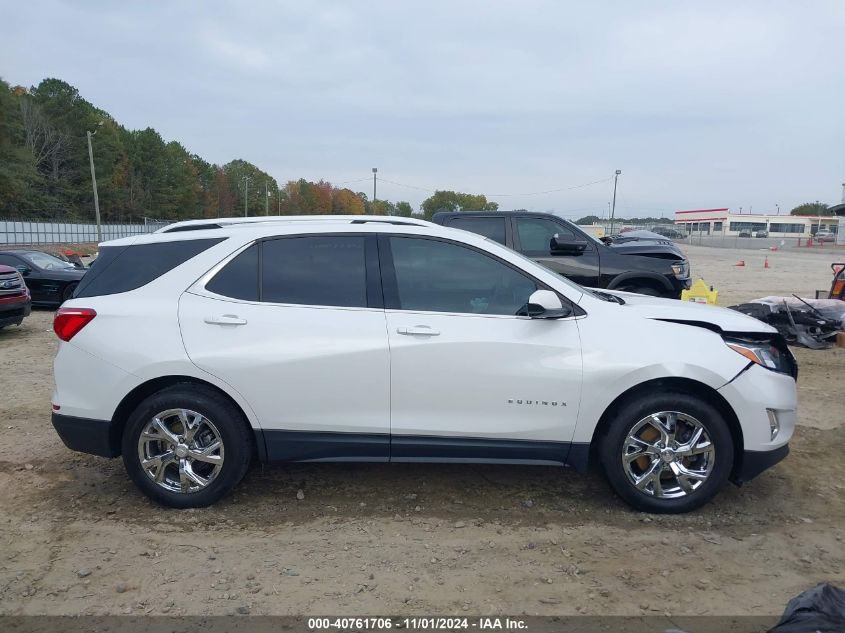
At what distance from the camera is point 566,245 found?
859 centimetres

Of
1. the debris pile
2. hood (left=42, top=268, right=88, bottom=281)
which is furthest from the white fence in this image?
the debris pile

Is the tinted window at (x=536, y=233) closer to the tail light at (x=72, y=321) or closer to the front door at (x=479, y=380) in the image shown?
the front door at (x=479, y=380)

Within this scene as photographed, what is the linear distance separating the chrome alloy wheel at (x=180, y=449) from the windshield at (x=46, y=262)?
1166 cm

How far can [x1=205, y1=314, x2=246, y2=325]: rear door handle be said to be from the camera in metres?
3.86

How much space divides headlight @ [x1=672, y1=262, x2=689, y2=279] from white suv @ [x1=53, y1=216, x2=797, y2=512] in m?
5.37

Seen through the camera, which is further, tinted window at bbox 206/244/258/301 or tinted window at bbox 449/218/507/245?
tinted window at bbox 449/218/507/245

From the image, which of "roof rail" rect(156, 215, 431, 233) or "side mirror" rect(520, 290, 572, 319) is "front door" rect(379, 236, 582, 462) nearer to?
"side mirror" rect(520, 290, 572, 319)

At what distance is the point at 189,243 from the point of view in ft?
13.5

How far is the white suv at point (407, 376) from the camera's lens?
12.4ft

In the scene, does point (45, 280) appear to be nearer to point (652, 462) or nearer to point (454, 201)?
point (652, 462)

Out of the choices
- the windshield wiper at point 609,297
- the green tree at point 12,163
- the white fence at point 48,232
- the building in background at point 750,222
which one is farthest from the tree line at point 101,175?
the windshield wiper at point 609,297

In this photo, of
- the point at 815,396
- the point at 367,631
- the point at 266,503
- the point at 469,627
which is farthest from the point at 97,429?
the point at 815,396

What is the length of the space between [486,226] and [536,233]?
709 mm

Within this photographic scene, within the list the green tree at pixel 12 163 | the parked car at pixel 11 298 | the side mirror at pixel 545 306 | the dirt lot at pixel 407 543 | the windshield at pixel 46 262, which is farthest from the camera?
the green tree at pixel 12 163
